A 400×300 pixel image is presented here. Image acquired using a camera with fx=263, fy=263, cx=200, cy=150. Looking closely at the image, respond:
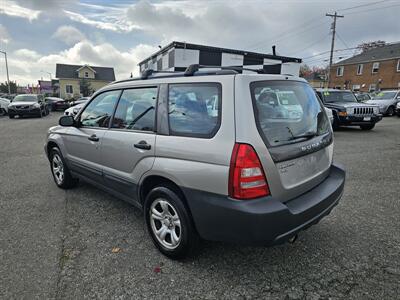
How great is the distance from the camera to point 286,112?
225cm

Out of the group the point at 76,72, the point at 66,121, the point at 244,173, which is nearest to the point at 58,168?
the point at 66,121

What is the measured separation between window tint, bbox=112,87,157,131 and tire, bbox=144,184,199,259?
64 centimetres

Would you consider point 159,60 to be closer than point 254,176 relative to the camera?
No

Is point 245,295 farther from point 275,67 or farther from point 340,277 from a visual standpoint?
point 275,67

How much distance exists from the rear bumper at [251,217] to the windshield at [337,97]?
9.76m

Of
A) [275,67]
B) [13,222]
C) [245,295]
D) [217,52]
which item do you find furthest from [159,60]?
[245,295]

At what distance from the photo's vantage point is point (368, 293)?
1990mm

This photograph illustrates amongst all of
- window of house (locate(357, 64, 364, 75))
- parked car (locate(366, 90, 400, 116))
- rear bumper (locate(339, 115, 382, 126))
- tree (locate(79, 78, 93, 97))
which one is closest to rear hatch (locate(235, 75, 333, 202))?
rear bumper (locate(339, 115, 382, 126))

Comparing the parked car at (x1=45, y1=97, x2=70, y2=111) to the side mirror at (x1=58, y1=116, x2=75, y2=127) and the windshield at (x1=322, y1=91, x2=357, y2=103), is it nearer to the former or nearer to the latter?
the windshield at (x1=322, y1=91, x2=357, y2=103)

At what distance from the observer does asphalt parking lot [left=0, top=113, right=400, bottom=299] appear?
2037 mm

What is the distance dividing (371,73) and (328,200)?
43.7m

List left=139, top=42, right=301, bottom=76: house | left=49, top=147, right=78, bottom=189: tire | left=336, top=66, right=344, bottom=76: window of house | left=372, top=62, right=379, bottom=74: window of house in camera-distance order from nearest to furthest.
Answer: left=49, top=147, right=78, bottom=189: tire → left=139, top=42, right=301, bottom=76: house → left=372, top=62, right=379, bottom=74: window of house → left=336, top=66, right=344, bottom=76: window of house

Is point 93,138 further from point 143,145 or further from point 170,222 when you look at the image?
point 170,222

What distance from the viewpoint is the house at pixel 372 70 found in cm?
3491
